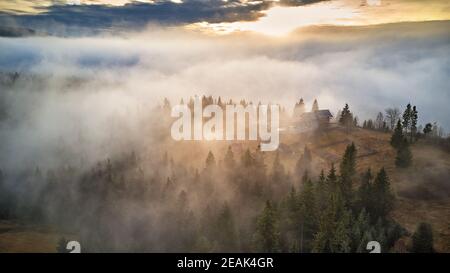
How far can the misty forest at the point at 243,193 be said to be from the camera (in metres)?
29.2

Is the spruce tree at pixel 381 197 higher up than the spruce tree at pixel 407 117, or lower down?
lower down

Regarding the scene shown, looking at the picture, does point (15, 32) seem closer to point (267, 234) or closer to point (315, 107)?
point (267, 234)

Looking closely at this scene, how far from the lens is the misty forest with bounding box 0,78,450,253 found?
29188mm

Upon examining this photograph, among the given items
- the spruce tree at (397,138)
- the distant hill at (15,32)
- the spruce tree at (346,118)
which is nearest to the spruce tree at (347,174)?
the spruce tree at (397,138)

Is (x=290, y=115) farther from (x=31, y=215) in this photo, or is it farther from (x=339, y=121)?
(x=31, y=215)

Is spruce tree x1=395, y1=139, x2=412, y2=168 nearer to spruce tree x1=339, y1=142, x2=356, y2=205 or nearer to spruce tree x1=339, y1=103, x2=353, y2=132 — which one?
spruce tree x1=339, y1=142, x2=356, y2=205

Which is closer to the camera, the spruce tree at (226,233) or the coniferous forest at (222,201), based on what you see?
the coniferous forest at (222,201)

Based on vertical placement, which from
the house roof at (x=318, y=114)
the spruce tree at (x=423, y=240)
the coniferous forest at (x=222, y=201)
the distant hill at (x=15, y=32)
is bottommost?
the coniferous forest at (x=222, y=201)

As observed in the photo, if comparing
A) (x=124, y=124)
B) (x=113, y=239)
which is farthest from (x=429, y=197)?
(x=124, y=124)

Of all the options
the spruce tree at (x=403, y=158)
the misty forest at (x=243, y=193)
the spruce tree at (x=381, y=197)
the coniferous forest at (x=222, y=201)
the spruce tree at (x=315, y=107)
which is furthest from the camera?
the spruce tree at (x=315, y=107)

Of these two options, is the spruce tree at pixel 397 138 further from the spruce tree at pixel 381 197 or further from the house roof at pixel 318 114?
the house roof at pixel 318 114

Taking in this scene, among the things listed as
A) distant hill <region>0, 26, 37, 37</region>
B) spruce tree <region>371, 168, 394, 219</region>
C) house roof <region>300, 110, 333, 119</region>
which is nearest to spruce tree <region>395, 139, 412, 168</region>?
spruce tree <region>371, 168, 394, 219</region>

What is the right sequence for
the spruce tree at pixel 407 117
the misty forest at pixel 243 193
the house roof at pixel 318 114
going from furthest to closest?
the house roof at pixel 318 114 < the spruce tree at pixel 407 117 < the misty forest at pixel 243 193

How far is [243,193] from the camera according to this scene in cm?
4262
